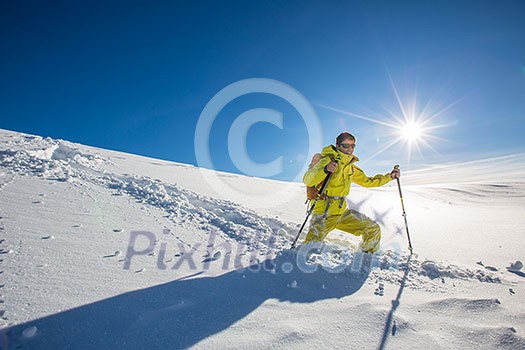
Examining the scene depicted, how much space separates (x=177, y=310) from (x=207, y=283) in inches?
20.6

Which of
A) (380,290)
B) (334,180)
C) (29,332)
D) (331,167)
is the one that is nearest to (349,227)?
(334,180)

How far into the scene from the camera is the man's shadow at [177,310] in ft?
5.64

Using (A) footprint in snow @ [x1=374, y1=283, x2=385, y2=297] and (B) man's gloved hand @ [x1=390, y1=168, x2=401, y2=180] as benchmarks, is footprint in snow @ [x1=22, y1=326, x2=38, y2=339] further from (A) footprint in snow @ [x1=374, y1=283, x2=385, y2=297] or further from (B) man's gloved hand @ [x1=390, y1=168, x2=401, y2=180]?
(B) man's gloved hand @ [x1=390, y1=168, x2=401, y2=180]

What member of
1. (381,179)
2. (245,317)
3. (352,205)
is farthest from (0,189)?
(352,205)

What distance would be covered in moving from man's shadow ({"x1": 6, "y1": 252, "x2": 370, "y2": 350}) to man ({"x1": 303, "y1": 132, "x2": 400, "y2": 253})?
1.27m

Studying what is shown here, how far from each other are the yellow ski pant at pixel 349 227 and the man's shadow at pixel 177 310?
3.91 ft

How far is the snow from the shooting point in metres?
1.90

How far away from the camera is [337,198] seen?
453 cm

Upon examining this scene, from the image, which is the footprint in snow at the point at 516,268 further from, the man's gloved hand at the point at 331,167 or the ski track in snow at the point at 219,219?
the man's gloved hand at the point at 331,167

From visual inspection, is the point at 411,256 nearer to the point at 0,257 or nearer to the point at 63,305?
the point at 63,305

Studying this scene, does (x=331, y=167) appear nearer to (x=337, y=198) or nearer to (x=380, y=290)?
(x=337, y=198)

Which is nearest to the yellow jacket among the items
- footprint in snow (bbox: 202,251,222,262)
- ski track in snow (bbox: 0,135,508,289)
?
ski track in snow (bbox: 0,135,508,289)

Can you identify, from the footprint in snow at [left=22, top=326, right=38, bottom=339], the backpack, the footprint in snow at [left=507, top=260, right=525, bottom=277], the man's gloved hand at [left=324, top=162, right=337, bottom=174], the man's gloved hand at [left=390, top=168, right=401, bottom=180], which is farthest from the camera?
the man's gloved hand at [left=390, top=168, right=401, bottom=180]

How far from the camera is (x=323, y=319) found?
224 centimetres
